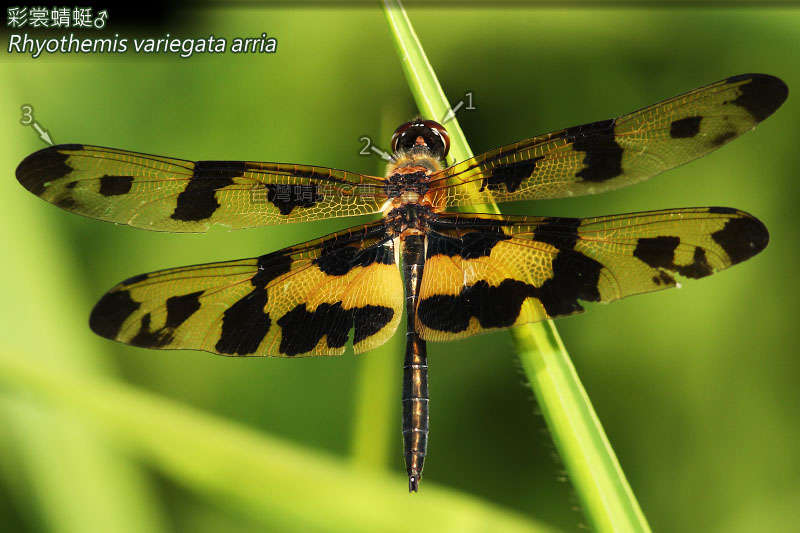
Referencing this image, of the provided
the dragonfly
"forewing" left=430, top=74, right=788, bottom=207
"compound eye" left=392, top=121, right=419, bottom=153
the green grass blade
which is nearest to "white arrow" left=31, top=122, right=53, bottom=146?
the dragonfly

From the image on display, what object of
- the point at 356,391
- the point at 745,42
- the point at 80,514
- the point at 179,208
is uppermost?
the point at 745,42

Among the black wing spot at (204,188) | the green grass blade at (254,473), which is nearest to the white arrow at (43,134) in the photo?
the black wing spot at (204,188)

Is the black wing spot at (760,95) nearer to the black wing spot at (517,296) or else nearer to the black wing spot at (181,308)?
the black wing spot at (517,296)

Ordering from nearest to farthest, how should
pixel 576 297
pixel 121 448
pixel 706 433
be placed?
pixel 576 297 → pixel 121 448 → pixel 706 433

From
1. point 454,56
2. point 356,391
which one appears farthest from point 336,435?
point 454,56

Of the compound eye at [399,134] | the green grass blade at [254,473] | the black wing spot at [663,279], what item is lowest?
the green grass blade at [254,473]

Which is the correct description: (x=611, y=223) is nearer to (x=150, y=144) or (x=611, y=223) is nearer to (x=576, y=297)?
(x=576, y=297)

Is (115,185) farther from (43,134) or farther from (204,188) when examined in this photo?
(43,134)

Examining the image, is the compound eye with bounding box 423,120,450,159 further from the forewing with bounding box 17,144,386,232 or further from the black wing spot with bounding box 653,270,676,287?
the black wing spot with bounding box 653,270,676,287
